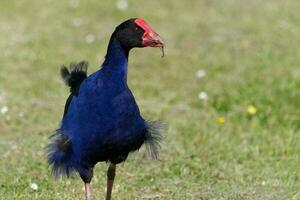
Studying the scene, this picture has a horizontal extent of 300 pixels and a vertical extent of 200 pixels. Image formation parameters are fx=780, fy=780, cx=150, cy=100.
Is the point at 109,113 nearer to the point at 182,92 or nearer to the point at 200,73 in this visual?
the point at 182,92

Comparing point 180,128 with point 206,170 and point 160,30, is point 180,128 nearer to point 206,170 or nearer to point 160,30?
point 206,170

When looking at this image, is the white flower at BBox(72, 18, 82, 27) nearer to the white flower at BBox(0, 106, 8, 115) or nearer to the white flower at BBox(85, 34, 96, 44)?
the white flower at BBox(85, 34, 96, 44)

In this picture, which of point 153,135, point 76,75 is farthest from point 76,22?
point 153,135

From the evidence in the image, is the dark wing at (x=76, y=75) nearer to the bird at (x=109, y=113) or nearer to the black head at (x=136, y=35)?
the bird at (x=109, y=113)

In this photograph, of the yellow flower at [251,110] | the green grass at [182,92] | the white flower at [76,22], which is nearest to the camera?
the green grass at [182,92]

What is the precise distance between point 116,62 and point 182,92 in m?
5.32

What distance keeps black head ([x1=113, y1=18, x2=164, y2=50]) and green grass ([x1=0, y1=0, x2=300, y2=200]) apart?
1855mm

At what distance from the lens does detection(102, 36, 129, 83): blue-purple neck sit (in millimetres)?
6121

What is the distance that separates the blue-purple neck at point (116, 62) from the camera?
6.12m

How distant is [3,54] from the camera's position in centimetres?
1279

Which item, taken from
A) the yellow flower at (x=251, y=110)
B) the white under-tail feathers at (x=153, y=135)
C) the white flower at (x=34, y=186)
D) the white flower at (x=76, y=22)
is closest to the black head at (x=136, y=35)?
the white under-tail feathers at (x=153, y=135)

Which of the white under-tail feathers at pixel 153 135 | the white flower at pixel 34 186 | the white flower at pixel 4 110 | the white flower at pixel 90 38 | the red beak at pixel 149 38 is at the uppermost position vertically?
the red beak at pixel 149 38

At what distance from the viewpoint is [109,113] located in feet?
19.6

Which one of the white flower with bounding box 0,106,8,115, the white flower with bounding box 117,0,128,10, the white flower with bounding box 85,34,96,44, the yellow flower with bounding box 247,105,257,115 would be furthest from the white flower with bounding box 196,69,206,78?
the white flower with bounding box 117,0,128,10
